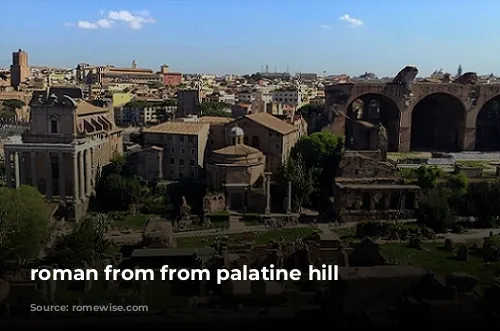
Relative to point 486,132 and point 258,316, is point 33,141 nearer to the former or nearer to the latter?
point 258,316

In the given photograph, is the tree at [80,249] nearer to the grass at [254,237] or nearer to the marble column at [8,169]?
the grass at [254,237]

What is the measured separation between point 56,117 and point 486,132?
24.1 m

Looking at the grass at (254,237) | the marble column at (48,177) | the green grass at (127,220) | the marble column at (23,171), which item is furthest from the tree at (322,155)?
the marble column at (23,171)

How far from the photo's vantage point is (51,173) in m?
22.7

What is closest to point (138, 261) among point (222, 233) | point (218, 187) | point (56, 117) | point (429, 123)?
point (222, 233)

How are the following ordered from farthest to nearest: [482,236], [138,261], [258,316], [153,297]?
[482,236]
[138,261]
[153,297]
[258,316]

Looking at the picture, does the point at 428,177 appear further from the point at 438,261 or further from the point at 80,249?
the point at 80,249

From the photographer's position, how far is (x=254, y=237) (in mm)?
19250

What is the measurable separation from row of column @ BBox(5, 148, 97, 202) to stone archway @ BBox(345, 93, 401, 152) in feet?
44.8

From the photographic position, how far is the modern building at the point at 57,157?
884 inches

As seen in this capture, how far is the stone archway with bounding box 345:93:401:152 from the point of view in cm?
3188

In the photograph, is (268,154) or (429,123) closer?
(268,154)

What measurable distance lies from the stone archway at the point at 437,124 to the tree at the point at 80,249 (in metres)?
22.3

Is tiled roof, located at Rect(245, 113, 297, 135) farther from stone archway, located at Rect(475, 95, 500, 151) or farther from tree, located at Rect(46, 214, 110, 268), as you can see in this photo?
stone archway, located at Rect(475, 95, 500, 151)
